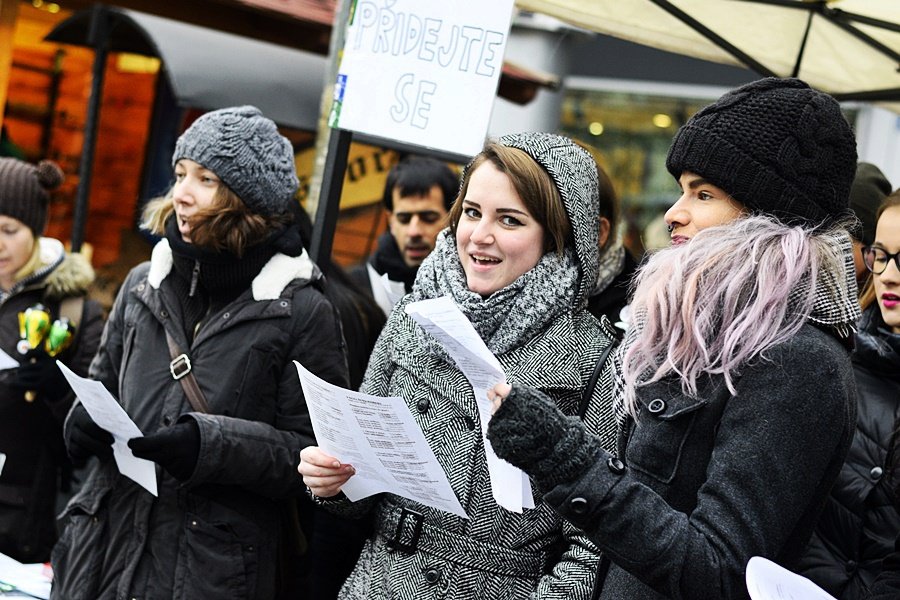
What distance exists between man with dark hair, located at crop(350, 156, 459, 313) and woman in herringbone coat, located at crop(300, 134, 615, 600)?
7.35ft

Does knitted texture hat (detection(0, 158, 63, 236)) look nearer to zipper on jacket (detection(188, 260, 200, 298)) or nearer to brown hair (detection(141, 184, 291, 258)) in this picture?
brown hair (detection(141, 184, 291, 258))

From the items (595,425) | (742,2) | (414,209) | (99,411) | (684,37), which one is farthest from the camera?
(414,209)

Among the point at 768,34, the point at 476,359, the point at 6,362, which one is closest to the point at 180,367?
the point at 6,362

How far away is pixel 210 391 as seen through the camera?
333cm

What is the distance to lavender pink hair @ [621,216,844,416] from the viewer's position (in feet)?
6.54

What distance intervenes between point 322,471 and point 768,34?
3.05 m

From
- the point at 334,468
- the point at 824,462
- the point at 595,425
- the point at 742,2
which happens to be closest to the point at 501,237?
the point at 595,425

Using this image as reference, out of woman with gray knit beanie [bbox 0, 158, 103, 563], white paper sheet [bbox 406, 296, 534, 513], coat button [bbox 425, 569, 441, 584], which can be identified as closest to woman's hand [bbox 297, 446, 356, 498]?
coat button [bbox 425, 569, 441, 584]

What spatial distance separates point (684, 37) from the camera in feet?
16.1

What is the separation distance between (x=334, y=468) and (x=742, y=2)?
9.42 feet

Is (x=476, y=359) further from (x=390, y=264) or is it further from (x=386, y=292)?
(x=390, y=264)

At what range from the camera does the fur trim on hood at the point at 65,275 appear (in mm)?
4551

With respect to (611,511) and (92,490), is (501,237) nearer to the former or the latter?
(611,511)

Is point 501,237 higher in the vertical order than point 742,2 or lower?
lower
